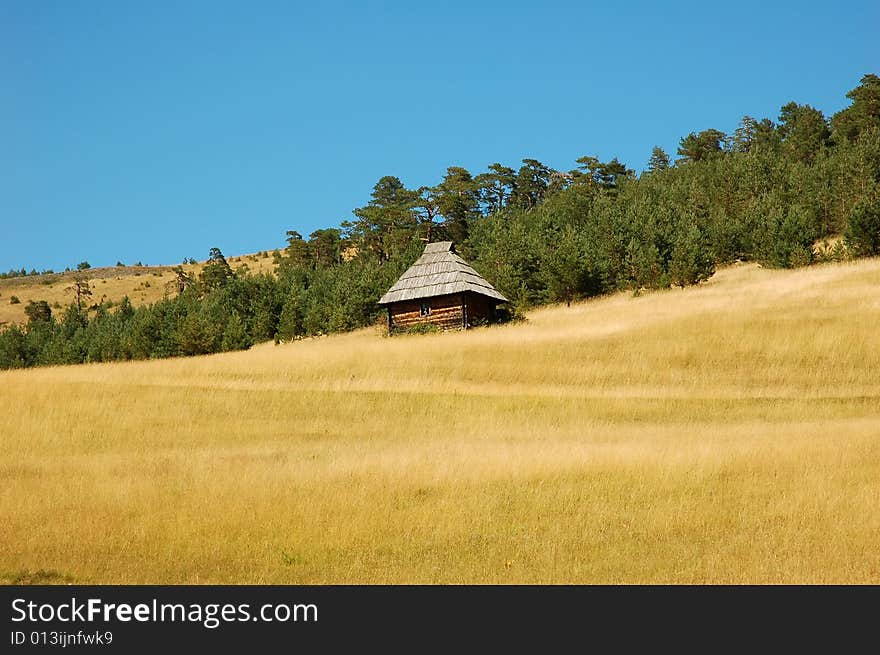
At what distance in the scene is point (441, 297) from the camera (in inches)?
2041

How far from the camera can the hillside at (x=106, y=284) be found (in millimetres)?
109125

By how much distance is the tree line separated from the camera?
207 ft

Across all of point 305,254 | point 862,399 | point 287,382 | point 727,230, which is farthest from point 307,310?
point 862,399

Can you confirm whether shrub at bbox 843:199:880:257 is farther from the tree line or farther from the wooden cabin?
the wooden cabin

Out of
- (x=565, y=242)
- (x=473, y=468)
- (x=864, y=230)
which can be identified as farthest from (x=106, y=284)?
(x=473, y=468)

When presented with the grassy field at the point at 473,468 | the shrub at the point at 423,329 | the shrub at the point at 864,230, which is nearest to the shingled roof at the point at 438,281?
the shrub at the point at 423,329

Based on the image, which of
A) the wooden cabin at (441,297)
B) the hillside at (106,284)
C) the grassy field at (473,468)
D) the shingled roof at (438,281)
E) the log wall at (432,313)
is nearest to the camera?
the grassy field at (473,468)

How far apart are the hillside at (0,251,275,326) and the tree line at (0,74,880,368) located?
20.3 ft

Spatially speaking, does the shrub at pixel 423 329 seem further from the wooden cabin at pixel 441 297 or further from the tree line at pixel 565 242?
the tree line at pixel 565 242

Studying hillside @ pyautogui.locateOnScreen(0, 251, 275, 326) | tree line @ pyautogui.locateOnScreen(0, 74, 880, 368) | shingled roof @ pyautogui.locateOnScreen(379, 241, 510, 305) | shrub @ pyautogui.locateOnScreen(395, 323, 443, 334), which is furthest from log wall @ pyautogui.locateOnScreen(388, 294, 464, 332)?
hillside @ pyautogui.locateOnScreen(0, 251, 275, 326)

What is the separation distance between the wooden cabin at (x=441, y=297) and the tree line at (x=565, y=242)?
9.21 metres

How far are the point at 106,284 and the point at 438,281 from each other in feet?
272

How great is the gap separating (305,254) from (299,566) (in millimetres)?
90183
